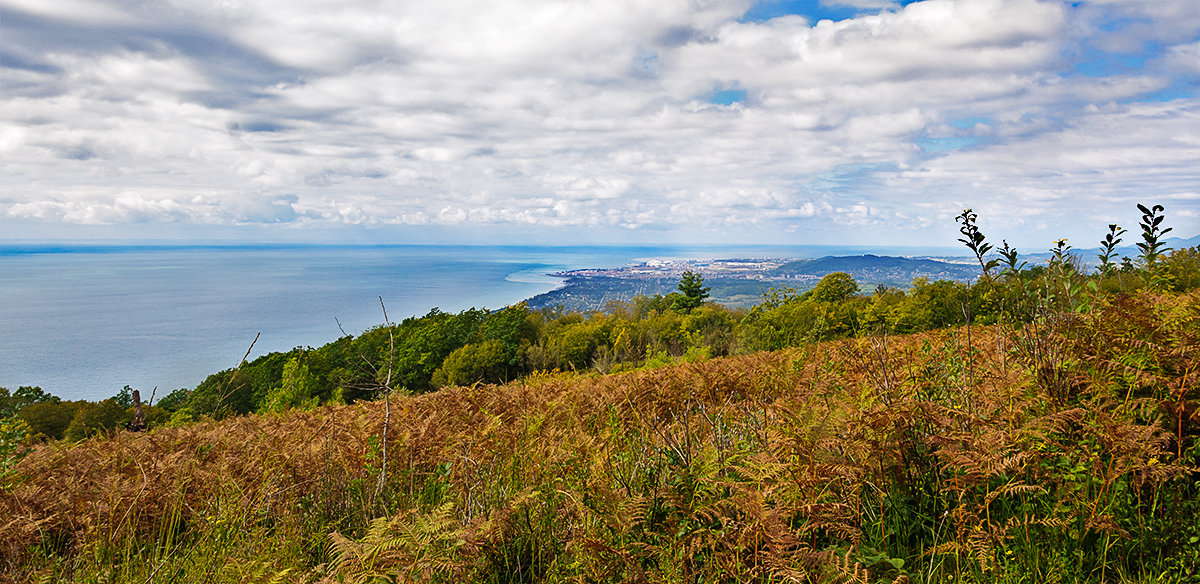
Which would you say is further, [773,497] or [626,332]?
[626,332]

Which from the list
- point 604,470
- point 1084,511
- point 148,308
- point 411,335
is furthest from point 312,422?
point 148,308

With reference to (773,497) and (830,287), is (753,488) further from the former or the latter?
(830,287)

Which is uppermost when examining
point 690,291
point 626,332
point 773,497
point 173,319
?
point 773,497

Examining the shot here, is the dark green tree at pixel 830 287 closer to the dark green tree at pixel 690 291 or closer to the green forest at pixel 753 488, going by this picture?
the dark green tree at pixel 690 291

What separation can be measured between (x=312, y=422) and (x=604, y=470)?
11.5 feet

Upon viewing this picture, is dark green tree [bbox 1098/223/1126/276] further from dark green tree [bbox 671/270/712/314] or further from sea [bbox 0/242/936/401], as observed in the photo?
dark green tree [bbox 671/270/712/314]

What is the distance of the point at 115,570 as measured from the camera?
2764 mm

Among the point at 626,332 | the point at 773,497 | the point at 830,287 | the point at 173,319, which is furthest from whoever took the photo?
the point at 173,319

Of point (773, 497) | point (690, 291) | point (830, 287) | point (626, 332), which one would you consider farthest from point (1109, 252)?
point (690, 291)

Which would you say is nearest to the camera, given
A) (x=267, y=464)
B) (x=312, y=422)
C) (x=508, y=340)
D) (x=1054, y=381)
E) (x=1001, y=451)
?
(x=1001, y=451)

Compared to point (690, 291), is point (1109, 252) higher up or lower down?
higher up

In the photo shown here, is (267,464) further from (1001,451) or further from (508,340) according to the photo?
(508,340)

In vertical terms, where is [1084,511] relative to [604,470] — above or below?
above

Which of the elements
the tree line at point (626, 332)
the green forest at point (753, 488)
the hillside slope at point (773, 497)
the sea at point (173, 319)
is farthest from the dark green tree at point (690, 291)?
the hillside slope at point (773, 497)
